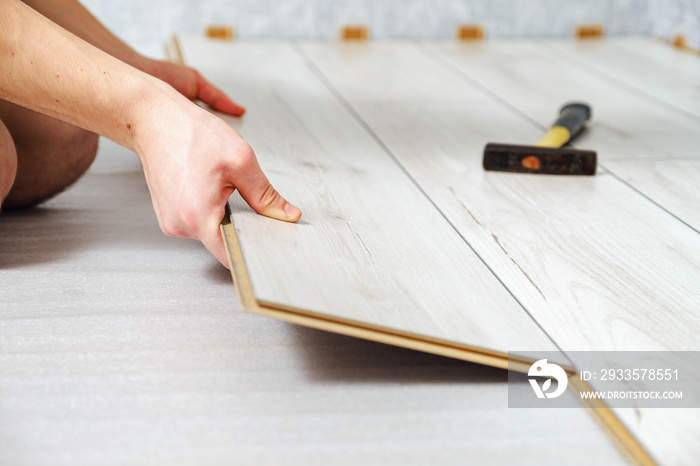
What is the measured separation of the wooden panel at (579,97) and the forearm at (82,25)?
3.19 ft

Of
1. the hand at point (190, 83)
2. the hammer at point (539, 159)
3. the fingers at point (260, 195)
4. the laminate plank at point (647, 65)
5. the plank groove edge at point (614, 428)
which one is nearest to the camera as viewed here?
the plank groove edge at point (614, 428)

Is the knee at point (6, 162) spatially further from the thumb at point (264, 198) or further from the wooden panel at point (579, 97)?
the wooden panel at point (579, 97)

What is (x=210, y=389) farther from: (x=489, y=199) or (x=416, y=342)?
(x=489, y=199)

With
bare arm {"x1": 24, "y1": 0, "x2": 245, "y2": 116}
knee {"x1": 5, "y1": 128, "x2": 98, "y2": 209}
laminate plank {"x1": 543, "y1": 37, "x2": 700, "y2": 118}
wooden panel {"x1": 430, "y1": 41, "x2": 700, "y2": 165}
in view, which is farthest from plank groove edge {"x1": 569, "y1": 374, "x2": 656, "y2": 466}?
laminate plank {"x1": 543, "y1": 37, "x2": 700, "y2": 118}

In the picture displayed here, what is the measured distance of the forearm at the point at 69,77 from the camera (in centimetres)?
101

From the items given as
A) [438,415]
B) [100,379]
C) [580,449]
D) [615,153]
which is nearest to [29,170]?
[100,379]

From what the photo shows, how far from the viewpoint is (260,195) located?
104 cm

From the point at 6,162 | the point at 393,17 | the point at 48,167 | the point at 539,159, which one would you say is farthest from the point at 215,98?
the point at 393,17

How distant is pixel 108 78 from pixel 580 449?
2.51 ft

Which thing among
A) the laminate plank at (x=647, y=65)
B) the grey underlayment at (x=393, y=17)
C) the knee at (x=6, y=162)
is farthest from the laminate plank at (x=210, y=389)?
the grey underlayment at (x=393, y=17)

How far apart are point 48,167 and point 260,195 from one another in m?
0.51

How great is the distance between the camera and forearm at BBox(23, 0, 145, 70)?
144 centimetres

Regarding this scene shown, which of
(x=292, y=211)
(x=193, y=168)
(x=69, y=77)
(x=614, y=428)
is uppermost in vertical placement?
(x=69, y=77)

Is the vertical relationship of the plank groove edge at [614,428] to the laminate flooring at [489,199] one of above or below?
below
